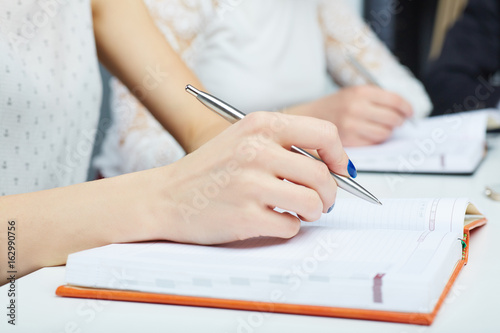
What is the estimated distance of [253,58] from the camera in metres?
1.35

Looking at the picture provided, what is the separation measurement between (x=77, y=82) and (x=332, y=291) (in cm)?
56

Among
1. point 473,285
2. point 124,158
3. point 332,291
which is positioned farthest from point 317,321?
point 124,158

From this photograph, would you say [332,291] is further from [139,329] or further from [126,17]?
[126,17]

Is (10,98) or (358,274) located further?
(10,98)

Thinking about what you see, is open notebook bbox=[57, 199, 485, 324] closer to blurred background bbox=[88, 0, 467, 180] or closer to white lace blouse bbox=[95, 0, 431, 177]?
white lace blouse bbox=[95, 0, 431, 177]

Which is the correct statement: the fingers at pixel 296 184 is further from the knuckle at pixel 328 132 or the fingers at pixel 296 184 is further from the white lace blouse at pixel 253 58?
the white lace blouse at pixel 253 58

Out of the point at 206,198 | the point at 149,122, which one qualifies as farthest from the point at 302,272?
the point at 149,122

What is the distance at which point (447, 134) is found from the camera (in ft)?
3.15

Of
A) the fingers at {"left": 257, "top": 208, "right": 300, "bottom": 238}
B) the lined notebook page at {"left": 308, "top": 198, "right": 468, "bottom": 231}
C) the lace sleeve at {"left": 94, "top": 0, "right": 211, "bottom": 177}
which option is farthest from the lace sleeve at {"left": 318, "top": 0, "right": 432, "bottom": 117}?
the fingers at {"left": 257, "top": 208, "right": 300, "bottom": 238}

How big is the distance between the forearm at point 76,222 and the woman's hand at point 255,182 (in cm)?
4

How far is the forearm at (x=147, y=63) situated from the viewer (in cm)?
79

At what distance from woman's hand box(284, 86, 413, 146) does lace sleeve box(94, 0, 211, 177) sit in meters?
0.31

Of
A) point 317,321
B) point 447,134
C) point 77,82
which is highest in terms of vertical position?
point 77,82

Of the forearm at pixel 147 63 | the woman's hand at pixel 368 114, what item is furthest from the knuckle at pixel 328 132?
the woman's hand at pixel 368 114
